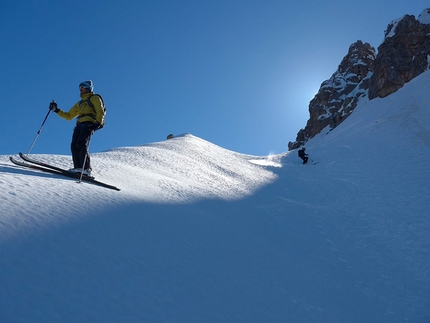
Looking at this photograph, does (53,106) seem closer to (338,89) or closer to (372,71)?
(372,71)

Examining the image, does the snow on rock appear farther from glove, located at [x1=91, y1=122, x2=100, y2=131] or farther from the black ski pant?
the black ski pant

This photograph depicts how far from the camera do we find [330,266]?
5.62m

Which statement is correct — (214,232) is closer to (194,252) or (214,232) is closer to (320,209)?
(194,252)

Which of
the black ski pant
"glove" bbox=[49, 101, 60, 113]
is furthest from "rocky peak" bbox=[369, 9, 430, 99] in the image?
"glove" bbox=[49, 101, 60, 113]

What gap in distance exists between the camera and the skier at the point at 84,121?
6.77 m

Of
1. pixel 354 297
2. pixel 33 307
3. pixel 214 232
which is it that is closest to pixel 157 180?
pixel 214 232

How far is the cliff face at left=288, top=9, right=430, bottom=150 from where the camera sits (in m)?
48.0

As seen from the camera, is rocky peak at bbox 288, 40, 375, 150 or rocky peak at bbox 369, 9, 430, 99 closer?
rocky peak at bbox 369, 9, 430, 99

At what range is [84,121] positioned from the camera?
6.93 meters

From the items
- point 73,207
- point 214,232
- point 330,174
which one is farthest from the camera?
point 330,174

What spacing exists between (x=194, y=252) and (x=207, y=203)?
308 cm

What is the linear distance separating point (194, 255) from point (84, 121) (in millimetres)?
4496

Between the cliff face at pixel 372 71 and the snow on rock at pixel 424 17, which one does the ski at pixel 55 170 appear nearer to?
the cliff face at pixel 372 71

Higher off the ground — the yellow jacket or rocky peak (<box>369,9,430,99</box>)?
rocky peak (<box>369,9,430,99</box>)
